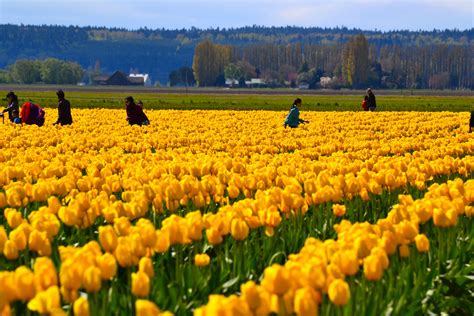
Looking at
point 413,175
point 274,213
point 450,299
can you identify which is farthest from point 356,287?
point 413,175

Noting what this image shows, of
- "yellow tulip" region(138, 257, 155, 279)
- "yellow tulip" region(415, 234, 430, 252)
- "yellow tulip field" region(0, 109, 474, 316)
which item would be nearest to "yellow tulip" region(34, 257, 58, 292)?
"yellow tulip field" region(0, 109, 474, 316)

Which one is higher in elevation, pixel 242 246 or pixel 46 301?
pixel 46 301

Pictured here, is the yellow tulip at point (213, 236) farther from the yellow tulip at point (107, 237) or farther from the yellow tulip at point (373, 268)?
the yellow tulip at point (373, 268)

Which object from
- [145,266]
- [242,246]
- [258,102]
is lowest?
[258,102]

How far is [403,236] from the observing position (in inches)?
237

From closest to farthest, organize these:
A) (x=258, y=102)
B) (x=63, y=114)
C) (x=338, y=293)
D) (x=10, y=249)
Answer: (x=338, y=293) → (x=10, y=249) → (x=63, y=114) → (x=258, y=102)

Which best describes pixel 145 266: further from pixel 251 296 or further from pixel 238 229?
pixel 238 229

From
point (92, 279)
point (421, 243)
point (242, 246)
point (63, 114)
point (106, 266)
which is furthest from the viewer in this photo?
point (63, 114)

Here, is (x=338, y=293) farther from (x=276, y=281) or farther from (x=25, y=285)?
(x=25, y=285)

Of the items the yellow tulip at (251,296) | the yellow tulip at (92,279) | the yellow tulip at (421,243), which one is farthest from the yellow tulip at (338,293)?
the yellow tulip at (421,243)

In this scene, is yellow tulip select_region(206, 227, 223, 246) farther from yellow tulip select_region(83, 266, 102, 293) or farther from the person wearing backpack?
the person wearing backpack

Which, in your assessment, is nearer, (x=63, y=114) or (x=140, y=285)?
(x=140, y=285)

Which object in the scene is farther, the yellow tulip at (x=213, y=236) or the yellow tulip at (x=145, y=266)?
the yellow tulip at (x=213, y=236)

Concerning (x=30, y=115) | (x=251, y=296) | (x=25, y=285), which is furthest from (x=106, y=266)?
(x=30, y=115)
